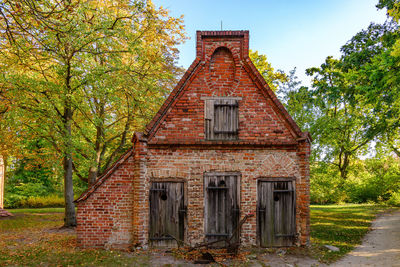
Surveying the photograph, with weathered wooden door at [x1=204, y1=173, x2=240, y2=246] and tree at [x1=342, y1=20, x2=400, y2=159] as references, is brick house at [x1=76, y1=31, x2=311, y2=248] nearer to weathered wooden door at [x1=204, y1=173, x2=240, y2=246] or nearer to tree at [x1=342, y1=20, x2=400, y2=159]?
weathered wooden door at [x1=204, y1=173, x2=240, y2=246]

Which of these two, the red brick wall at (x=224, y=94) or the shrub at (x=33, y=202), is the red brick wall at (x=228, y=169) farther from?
the shrub at (x=33, y=202)

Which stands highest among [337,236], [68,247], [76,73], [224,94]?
[76,73]

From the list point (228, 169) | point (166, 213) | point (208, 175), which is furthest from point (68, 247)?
point (228, 169)

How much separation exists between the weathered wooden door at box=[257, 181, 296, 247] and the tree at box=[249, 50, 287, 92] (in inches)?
526

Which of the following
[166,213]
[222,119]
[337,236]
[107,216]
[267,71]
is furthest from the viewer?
[267,71]

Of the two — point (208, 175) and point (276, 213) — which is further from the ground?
point (208, 175)

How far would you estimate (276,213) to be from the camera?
887 centimetres

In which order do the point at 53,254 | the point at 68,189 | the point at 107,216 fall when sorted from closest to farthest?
the point at 53,254 < the point at 107,216 < the point at 68,189

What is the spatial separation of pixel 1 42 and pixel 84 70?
138 inches

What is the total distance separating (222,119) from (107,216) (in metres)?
5.16

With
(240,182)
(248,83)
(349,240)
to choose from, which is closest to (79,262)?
(240,182)

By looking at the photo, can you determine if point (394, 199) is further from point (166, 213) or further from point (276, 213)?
point (166, 213)

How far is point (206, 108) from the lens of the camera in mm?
9070

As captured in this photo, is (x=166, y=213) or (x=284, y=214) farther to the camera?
(x=284, y=214)
